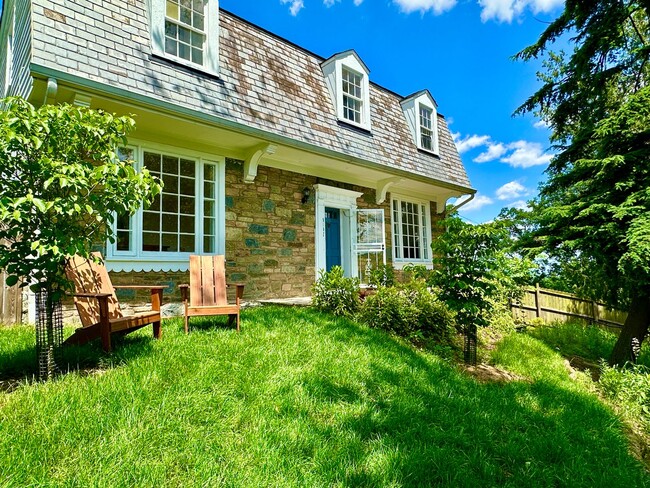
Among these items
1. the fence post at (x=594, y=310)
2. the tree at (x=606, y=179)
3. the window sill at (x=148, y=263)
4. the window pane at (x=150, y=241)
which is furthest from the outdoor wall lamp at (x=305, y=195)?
the fence post at (x=594, y=310)

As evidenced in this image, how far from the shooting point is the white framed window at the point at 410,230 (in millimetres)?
9193

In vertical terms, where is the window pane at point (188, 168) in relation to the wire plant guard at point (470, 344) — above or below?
above

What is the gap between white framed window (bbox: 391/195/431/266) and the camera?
9.19m

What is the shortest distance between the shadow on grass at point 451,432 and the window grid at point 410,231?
5.55m

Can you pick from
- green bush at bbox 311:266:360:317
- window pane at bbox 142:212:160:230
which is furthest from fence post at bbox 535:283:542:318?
window pane at bbox 142:212:160:230

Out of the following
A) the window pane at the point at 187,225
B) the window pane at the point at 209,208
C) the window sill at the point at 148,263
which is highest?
the window pane at the point at 209,208

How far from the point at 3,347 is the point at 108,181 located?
2.03m

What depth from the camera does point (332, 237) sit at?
26.4 ft

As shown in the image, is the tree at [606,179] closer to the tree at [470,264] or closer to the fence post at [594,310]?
the tree at [470,264]

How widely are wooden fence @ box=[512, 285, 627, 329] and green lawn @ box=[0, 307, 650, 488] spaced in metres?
5.27

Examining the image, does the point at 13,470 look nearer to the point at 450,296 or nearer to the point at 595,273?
the point at 450,296

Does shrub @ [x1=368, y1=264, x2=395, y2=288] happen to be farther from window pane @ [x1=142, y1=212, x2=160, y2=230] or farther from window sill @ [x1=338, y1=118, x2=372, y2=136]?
window pane @ [x1=142, y1=212, x2=160, y2=230]

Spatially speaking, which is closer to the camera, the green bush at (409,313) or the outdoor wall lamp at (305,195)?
the green bush at (409,313)

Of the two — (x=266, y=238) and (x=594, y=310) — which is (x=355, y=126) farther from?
(x=594, y=310)
